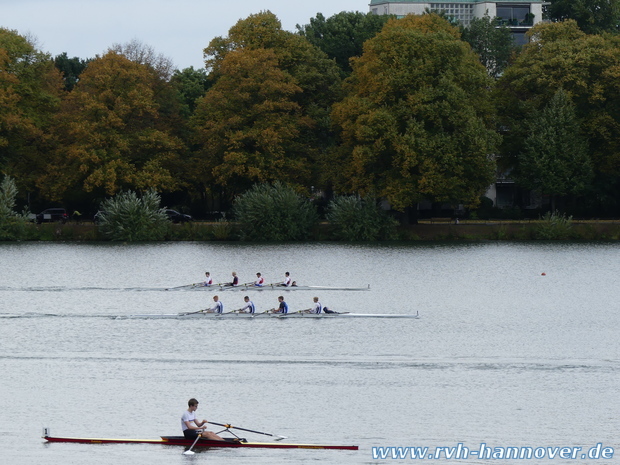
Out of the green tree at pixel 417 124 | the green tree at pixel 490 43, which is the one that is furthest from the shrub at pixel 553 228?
the green tree at pixel 490 43

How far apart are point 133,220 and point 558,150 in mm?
35864

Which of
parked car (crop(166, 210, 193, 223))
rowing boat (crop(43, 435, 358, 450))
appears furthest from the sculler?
parked car (crop(166, 210, 193, 223))

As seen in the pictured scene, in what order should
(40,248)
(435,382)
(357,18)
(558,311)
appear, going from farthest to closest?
(357,18)
(40,248)
(558,311)
(435,382)

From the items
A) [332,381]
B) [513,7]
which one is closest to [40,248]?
[332,381]

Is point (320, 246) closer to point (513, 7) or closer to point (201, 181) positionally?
point (201, 181)

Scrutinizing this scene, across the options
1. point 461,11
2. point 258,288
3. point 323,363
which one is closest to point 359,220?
point 258,288

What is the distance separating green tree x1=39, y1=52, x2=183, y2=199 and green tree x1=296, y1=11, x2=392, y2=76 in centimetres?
2030

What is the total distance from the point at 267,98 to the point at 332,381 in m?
59.9

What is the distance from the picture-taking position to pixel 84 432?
31438 mm

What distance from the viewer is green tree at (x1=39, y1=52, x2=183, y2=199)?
3671 inches

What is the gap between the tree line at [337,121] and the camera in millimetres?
88125

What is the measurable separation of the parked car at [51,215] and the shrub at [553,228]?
43.9 m

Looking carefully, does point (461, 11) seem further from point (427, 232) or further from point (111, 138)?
point (111, 138)

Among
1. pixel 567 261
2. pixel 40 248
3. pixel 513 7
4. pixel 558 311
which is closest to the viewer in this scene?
pixel 558 311
